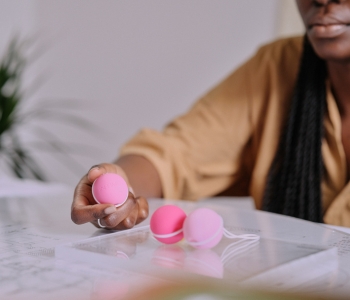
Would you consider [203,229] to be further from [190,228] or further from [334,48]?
[334,48]

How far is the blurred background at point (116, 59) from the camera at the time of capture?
2.06 meters

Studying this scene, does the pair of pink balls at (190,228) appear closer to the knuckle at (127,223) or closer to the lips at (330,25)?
the knuckle at (127,223)

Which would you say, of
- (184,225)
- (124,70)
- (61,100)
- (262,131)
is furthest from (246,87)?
(61,100)

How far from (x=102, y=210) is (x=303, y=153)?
54cm

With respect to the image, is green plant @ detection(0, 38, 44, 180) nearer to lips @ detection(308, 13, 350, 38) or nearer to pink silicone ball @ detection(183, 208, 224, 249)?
lips @ detection(308, 13, 350, 38)

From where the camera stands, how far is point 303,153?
993mm

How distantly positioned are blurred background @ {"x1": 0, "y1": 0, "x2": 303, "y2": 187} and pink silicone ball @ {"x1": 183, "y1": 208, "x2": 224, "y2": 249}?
1.48 meters

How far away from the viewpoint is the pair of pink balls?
0.50m

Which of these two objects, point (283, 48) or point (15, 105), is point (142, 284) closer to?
point (283, 48)

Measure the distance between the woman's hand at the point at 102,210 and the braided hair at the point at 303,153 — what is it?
1.39 ft

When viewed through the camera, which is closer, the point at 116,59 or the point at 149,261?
the point at 149,261

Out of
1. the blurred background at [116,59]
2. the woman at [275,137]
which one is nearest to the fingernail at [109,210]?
the woman at [275,137]

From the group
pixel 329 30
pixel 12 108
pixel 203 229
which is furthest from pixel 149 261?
pixel 12 108

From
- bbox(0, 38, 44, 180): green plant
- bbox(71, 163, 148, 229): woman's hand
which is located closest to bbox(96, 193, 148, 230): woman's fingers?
bbox(71, 163, 148, 229): woman's hand
